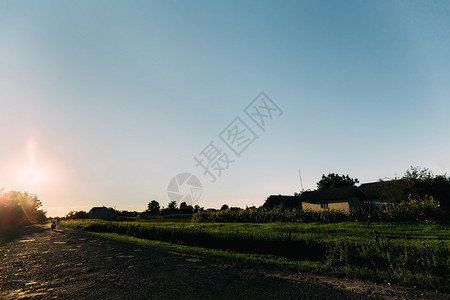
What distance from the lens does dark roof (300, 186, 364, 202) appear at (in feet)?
141

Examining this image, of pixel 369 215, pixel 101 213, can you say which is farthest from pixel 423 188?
pixel 101 213

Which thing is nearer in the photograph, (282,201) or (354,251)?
(354,251)

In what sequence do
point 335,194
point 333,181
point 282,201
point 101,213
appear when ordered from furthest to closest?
point 101,213 < point 333,181 < point 282,201 < point 335,194

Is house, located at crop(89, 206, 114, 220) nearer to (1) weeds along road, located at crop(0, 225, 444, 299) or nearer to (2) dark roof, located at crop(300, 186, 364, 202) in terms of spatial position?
(2) dark roof, located at crop(300, 186, 364, 202)

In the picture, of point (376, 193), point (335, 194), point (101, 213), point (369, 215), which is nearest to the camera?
point (369, 215)

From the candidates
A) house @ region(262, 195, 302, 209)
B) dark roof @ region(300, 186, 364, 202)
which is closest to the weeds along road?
dark roof @ region(300, 186, 364, 202)

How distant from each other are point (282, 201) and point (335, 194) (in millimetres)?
11929

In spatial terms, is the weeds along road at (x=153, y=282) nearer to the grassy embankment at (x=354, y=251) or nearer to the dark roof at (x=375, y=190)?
the grassy embankment at (x=354, y=251)

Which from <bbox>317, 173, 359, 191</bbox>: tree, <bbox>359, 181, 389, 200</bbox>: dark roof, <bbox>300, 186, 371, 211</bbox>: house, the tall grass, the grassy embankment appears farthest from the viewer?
<bbox>317, 173, 359, 191</bbox>: tree

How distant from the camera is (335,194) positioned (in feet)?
147

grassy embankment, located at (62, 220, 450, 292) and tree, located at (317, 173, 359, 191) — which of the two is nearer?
grassy embankment, located at (62, 220, 450, 292)

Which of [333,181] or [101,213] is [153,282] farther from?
[101,213]

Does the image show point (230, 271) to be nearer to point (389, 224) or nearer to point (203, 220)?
point (389, 224)

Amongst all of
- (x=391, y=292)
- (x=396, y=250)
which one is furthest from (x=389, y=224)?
(x=391, y=292)
